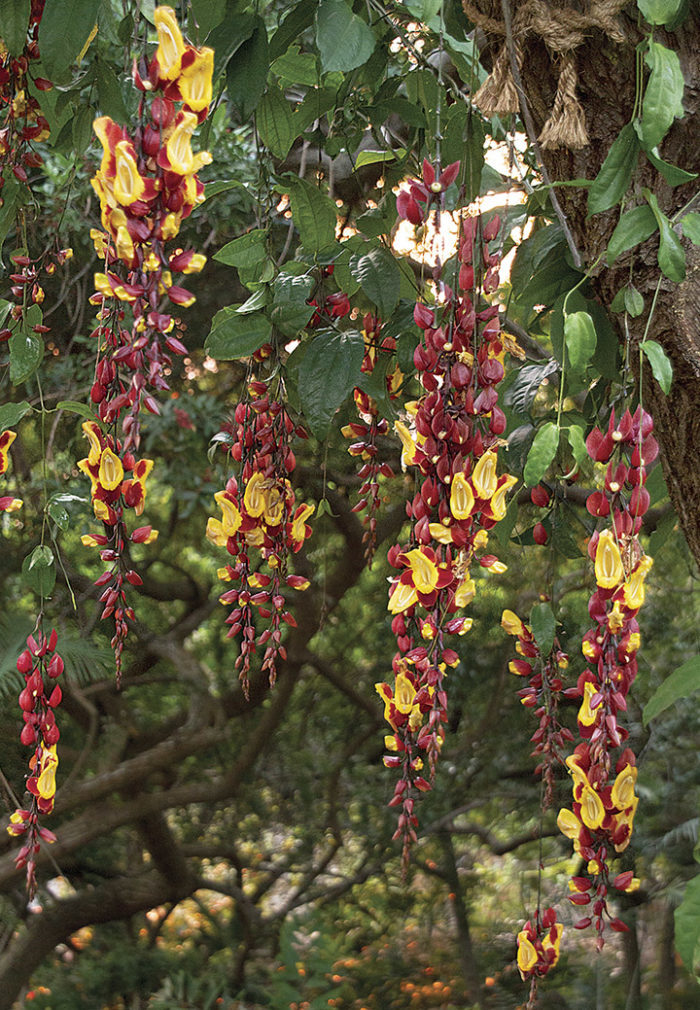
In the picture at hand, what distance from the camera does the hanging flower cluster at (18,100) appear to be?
1.99 feet

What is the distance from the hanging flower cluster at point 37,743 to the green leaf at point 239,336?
21 centimetres

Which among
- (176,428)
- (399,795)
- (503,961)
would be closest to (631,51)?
(399,795)

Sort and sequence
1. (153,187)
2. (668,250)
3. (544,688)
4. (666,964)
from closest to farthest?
(153,187), (668,250), (544,688), (666,964)

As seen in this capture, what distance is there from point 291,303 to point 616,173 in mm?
205

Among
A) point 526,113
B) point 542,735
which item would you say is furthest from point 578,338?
point 542,735

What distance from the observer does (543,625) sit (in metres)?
0.71

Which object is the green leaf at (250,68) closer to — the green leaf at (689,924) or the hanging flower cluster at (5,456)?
the hanging flower cluster at (5,456)

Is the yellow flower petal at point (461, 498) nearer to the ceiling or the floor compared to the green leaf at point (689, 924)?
nearer to the ceiling

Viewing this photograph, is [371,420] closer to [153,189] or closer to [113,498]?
[113,498]

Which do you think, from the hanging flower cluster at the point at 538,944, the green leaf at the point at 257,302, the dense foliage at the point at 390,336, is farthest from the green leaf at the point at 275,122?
the hanging flower cluster at the point at 538,944

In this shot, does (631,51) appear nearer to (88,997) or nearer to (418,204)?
(418,204)

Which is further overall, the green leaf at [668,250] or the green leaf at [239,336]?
the green leaf at [239,336]

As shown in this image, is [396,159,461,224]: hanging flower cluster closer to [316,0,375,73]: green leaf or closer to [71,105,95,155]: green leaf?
[316,0,375,73]: green leaf

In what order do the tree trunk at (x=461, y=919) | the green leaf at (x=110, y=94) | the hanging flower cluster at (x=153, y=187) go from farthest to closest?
the tree trunk at (x=461, y=919), the green leaf at (x=110, y=94), the hanging flower cluster at (x=153, y=187)
